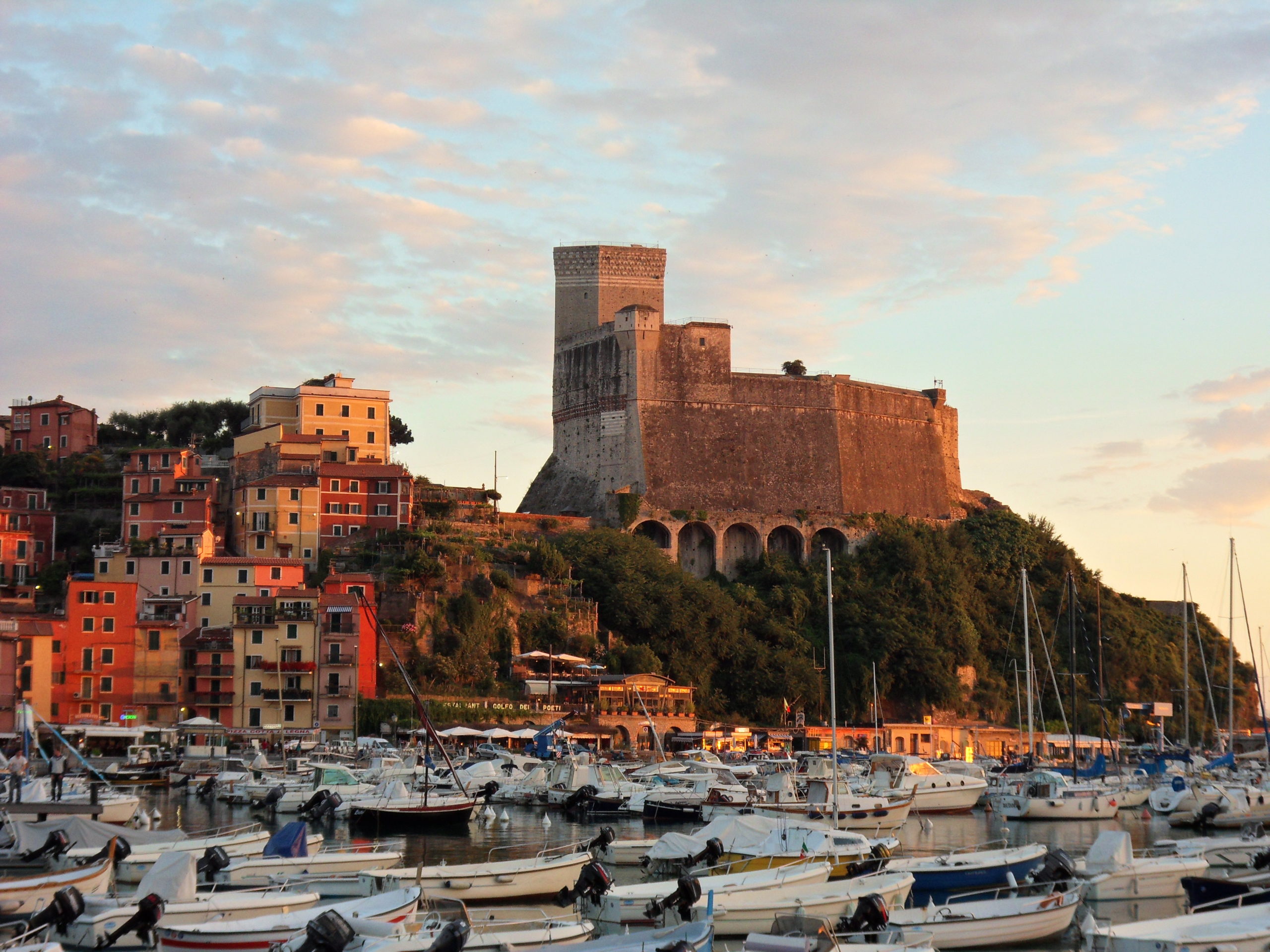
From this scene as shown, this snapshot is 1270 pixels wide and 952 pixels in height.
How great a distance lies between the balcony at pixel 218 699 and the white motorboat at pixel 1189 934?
42.5 meters

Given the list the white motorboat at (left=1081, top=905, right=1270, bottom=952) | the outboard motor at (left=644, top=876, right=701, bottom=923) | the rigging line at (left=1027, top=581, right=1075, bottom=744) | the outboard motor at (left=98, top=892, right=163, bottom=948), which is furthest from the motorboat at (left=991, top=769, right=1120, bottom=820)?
the outboard motor at (left=98, top=892, right=163, bottom=948)

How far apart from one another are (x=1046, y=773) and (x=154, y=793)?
986 inches

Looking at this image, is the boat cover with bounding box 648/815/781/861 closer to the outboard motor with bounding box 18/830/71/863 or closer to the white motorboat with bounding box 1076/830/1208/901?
the white motorboat with bounding box 1076/830/1208/901

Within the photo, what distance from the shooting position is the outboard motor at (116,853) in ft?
82.6

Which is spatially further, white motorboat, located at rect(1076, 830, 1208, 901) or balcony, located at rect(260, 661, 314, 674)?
balcony, located at rect(260, 661, 314, 674)

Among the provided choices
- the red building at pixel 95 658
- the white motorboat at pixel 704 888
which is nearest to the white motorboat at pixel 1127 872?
the white motorboat at pixel 704 888

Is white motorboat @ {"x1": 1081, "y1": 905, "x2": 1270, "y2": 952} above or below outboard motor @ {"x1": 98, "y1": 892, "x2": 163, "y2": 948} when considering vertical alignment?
below

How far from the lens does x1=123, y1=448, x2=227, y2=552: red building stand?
208 feet

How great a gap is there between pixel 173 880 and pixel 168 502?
45.4 m

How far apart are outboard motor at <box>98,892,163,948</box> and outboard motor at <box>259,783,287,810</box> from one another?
19347 millimetres

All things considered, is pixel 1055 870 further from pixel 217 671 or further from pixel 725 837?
pixel 217 671

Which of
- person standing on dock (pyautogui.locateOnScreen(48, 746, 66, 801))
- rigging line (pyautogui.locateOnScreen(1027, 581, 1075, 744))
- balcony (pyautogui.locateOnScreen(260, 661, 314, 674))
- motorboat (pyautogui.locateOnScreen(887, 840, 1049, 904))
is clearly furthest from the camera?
rigging line (pyautogui.locateOnScreen(1027, 581, 1075, 744))

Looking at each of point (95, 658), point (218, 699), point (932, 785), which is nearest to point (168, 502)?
point (95, 658)

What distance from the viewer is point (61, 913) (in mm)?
20031
